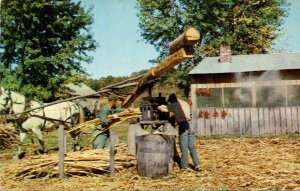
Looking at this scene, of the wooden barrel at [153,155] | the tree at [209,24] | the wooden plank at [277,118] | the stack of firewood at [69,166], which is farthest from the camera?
the tree at [209,24]

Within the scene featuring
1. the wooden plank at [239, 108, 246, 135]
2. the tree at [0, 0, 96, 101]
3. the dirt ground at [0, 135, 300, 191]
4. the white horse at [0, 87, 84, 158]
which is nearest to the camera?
the dirt ground at [0, 135, 300, 191]

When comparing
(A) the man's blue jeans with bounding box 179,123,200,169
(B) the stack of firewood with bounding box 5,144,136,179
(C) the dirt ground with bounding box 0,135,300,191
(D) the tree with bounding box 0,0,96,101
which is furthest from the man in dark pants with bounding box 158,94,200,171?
(D) the tree with bounding box 0,0,96,101

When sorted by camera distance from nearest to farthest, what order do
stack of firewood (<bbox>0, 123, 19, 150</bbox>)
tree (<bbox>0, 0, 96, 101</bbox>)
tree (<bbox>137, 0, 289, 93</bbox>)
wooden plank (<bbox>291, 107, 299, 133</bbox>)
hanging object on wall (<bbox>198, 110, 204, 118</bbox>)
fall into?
stack of firewood (<bbox>0, 123, 19, 150</bbox>), wooden plank (<bbox>291, 107, 299, 133</bbox>), hanging object on wall (<bbox>198, 110, 204, 118</bbox>), tree (<bbox>0, 0, 96, 101</bbox>), tree (<bbox>137, 0, 289, 93</bbox>)

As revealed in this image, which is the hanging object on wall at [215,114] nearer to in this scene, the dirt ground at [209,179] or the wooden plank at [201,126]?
the wooden plank at [201,126]

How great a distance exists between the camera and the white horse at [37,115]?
13.3 m

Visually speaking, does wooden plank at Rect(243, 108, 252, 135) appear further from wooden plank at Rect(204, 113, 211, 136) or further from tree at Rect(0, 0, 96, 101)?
tree at Rect(0, 0, 96, 101)

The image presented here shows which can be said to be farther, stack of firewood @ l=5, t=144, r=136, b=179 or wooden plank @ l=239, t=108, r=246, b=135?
wooden plank @ l=239, t=108, r=246, b=135

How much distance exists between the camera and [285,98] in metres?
20.8

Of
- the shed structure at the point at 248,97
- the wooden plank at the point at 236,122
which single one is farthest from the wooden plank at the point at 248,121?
the wooden plank at the point at 236,122

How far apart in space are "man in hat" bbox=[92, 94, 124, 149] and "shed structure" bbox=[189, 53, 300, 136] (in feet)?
33.1

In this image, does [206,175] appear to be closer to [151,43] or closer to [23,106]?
[23,106]

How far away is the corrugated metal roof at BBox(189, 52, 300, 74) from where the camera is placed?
21.1 metres

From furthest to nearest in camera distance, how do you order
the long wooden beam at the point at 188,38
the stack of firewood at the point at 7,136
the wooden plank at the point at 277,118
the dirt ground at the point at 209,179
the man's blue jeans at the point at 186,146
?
1. the wooden plank at the point at 277,118
2. the stack of firewood at the point at 7,136
3. the man's blue jeans at the point at 186,146
4. the dirt ground at the point at 209,179
5. the long wooden beam at the point at 188,38

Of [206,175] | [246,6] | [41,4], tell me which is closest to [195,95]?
[206,175]
